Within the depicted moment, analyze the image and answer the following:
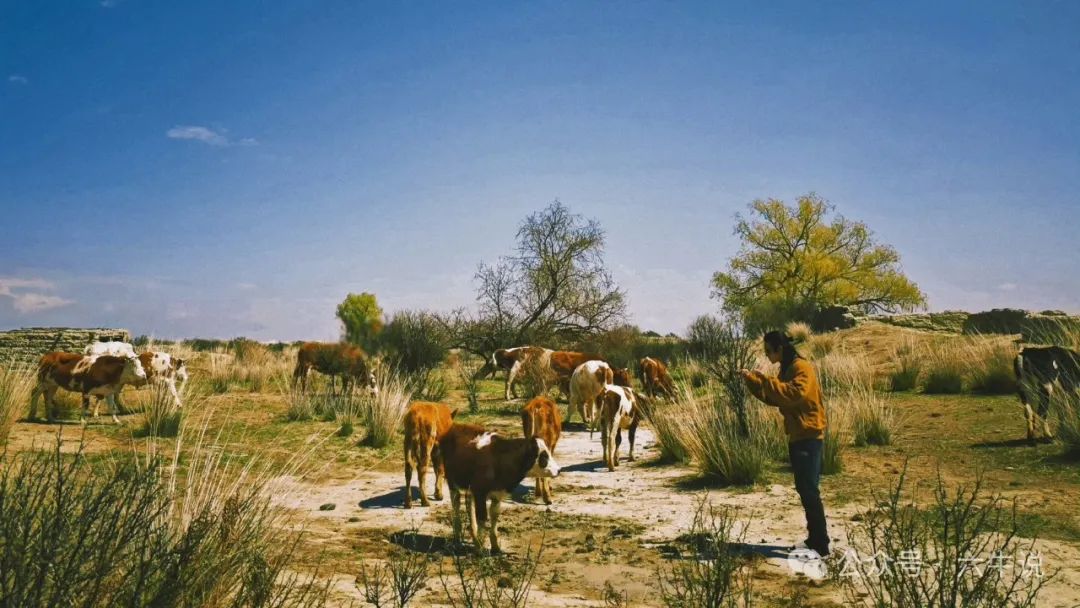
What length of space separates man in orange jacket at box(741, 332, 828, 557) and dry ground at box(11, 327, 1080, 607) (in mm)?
442

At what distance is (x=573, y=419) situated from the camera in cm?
1580

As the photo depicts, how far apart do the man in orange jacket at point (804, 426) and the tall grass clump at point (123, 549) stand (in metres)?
3.96

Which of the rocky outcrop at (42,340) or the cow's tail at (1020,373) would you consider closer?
the cow's tail at (1020,373)

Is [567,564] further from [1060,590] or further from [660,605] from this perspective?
[1060,590]

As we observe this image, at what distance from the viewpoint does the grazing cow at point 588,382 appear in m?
13.9

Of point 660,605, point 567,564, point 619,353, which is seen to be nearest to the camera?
point 660,605

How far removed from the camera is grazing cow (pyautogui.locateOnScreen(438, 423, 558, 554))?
6.09 meters

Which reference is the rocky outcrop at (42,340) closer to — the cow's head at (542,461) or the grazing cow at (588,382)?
the grazing cow at (588,382)

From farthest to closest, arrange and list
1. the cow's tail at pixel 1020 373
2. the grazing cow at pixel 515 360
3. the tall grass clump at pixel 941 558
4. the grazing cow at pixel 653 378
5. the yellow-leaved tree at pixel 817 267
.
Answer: the yellow-leaved tree at pixel 817 267, the grazing cow at pixel 515 360, the grazing cow at pixel 653 378, the cow's tail at pixel 1020 373, the tall grass clump at pixel 941 558

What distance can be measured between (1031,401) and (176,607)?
1153cm

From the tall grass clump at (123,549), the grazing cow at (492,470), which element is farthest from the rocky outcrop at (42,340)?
the tall grass clump at (123,549)

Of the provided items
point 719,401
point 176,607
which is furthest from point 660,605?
point 719,401

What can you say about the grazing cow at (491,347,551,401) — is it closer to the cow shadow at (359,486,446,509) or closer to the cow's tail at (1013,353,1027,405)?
the cow shadow at (359,486,446,509)

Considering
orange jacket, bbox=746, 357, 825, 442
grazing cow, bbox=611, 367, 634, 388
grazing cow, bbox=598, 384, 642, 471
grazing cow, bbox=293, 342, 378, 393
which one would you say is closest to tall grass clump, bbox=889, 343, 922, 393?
grazing cow, bbox=611, 367, 634, 388
